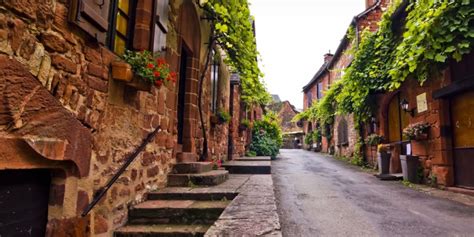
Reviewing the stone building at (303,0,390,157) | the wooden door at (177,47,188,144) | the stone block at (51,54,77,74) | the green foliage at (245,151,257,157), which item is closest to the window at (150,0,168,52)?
the stone block at (51,54,77,74)

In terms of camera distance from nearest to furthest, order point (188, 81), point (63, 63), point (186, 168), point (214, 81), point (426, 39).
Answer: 1. point (63, 63)
2. point (186, 168)
3. point (188, 81)
4. point (426, 39)
5. point (214, 81)

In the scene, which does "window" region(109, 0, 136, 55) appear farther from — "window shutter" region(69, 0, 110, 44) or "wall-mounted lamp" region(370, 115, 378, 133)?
"wall-mounted lamp" region(370, 115, 378, 133)

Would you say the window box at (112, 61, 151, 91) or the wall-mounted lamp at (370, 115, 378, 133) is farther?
the wall-mounted lamp at (370, 115, 378, 133)

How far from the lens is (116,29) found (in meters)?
2.91

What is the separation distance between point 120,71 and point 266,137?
1141cm

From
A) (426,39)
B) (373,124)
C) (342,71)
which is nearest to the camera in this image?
(426,39)

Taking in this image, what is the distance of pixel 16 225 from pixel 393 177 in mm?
7776

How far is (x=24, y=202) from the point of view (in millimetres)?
1960

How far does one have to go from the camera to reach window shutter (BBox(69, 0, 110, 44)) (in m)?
2.11

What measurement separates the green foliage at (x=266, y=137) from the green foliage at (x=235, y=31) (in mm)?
5671

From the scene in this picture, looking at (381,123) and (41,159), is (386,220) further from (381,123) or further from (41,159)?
(381,123)

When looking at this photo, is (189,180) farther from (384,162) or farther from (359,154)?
(359,154)

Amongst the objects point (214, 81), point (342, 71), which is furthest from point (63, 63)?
point (342, 71)

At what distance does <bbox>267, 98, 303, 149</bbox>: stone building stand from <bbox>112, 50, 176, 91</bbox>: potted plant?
28.2m
